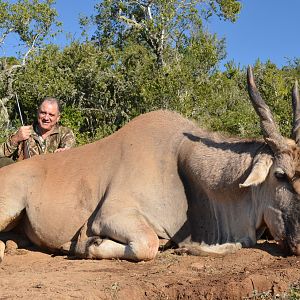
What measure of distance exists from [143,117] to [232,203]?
136 centimetres

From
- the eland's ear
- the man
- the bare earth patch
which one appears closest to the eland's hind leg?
the bare earth patch

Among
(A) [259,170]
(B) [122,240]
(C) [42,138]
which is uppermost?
(C) [42,138]

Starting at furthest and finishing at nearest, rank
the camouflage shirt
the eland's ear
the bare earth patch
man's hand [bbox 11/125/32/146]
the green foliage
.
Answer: the green foliage, the camouflage shirt, man's hand [bbox 11/125/32/146], the eland's ear, the bare earth patch

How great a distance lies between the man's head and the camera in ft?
22.5

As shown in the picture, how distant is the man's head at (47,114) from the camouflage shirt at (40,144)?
4.1 inches

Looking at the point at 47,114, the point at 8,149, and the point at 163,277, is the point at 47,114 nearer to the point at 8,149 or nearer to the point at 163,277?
the point at 8,149

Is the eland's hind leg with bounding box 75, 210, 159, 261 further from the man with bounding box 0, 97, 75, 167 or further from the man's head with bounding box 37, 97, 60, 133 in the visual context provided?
the man's head with bounding box 37, 97, 60, 133

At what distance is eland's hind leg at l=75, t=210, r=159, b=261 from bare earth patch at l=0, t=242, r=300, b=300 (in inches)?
3.3

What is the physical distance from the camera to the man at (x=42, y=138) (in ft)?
22.5

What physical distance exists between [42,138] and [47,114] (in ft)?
1.00

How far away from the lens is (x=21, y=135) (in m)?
6.79

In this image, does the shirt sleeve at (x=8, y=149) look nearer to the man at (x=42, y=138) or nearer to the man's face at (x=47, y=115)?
the man at (x=42, y=138)

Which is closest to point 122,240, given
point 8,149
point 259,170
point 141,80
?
point 259,170

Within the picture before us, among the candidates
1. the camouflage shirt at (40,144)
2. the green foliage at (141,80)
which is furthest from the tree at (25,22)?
the camouflage shirt at (40,144)
